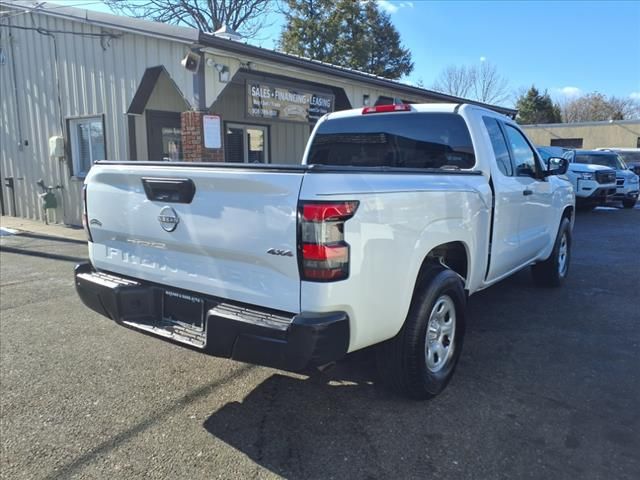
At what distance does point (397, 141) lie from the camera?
4.44 meters

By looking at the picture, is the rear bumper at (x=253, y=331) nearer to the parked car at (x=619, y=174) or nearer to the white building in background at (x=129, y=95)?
the white building in background at (x=129, y=95)

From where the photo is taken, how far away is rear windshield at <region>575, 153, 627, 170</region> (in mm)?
17172

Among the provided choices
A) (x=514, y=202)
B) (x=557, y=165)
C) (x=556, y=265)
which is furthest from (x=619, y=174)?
(x=514, y=202)

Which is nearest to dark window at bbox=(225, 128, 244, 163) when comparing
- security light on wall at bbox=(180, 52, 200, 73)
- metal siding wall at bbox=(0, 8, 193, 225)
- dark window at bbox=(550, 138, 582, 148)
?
metal siding wall at bbox=(0, 8, 193, 225)

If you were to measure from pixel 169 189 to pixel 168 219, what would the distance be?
0.58ft

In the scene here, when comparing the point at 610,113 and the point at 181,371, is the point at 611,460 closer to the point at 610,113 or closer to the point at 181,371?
the point at 181,371

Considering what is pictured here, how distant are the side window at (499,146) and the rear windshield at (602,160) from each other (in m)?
14.7

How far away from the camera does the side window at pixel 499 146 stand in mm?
4371

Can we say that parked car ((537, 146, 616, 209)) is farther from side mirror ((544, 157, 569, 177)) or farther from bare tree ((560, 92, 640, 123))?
bare tree ((560, 92, 640, 123))

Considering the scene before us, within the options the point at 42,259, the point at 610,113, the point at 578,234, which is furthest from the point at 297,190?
the point at 610,113

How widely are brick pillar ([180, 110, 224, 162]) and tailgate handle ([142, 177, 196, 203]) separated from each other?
5614 millimetres

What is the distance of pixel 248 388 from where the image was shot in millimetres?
3578

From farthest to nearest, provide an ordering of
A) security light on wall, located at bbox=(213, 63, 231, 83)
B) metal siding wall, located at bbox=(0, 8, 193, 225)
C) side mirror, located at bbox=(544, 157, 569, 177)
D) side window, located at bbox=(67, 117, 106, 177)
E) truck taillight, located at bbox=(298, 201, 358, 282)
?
side window, located at bbox=(67, 117, 106, 177)
metal siding wall, located at bbox=(0, 8, 193, 225)
security light on wall, located at bbox=(213, 63, 231, 83)
side mirror, located at bbox=(544, 157, 569, 177)
truck taillight, located at bbox=(298, 201, 358, 282)

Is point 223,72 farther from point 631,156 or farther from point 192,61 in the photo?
point 631,156
